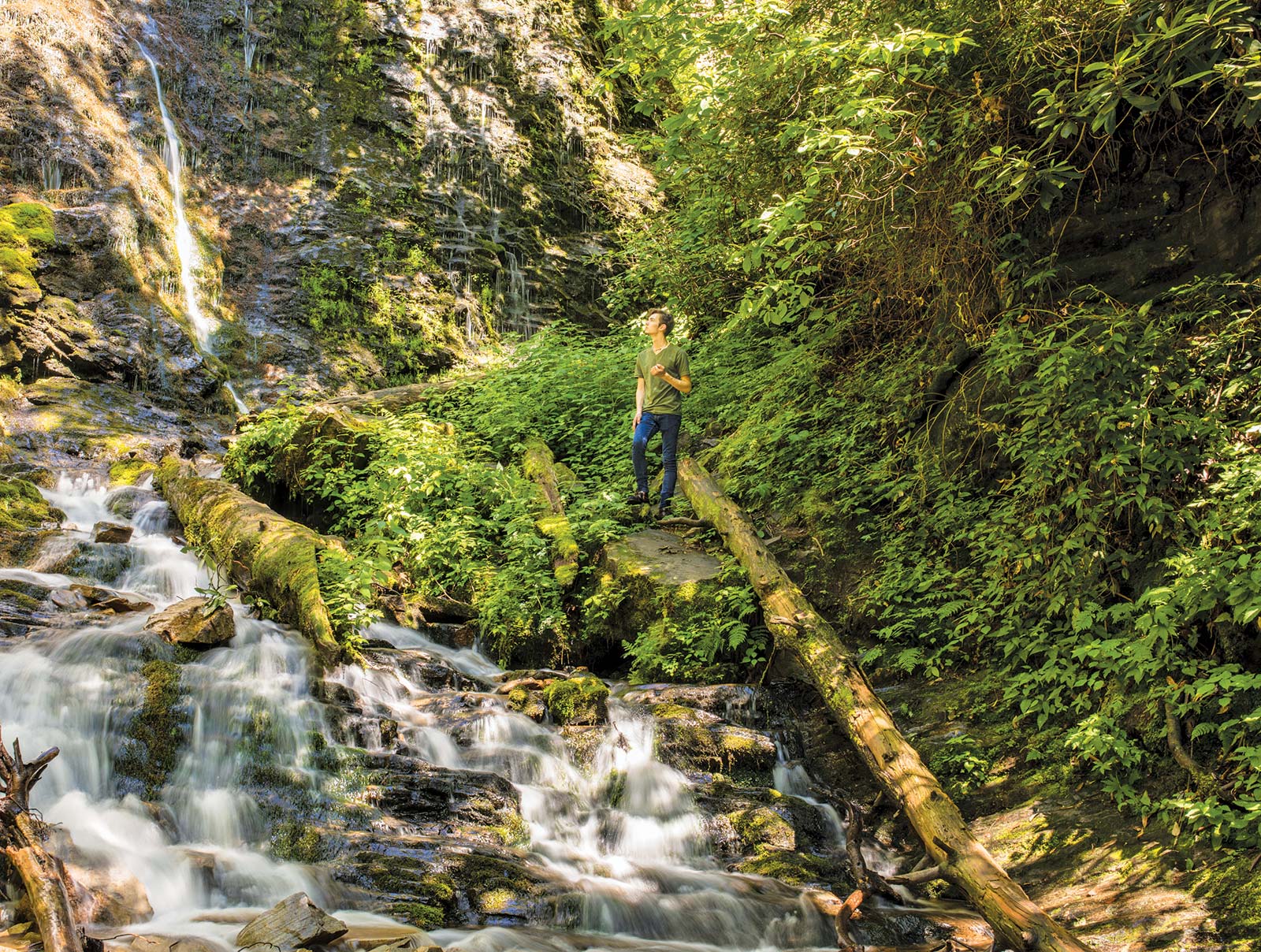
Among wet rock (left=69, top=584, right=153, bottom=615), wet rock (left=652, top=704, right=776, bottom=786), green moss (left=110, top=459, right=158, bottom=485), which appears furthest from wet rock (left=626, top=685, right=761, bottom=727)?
green moss (left=110, top=459, right=158, bottom=485)

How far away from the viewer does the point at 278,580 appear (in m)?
7.38

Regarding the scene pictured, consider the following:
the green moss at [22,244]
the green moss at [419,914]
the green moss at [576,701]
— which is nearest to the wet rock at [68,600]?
the green moss at [576,701]

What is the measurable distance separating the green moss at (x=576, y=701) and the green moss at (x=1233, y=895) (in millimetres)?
3877

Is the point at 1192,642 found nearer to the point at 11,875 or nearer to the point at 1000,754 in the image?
the point at 1000,754

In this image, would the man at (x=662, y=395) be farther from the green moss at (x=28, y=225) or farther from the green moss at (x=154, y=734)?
the green moss at (x=28, y=225)

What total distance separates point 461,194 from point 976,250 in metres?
14.1

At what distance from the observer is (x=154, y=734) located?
5441 millimetres

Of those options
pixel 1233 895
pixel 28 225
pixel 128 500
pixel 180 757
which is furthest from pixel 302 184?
pixel 1233 895

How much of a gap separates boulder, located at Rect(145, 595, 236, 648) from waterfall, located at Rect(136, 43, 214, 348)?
9.21m

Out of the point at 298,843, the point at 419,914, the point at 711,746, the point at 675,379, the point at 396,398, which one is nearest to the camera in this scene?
the point at 419,914

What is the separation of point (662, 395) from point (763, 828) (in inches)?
173

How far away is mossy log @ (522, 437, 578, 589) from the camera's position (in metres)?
8.42

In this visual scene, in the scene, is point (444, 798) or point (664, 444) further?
point (664, 444)

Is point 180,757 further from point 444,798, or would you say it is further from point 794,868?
point 794,868
